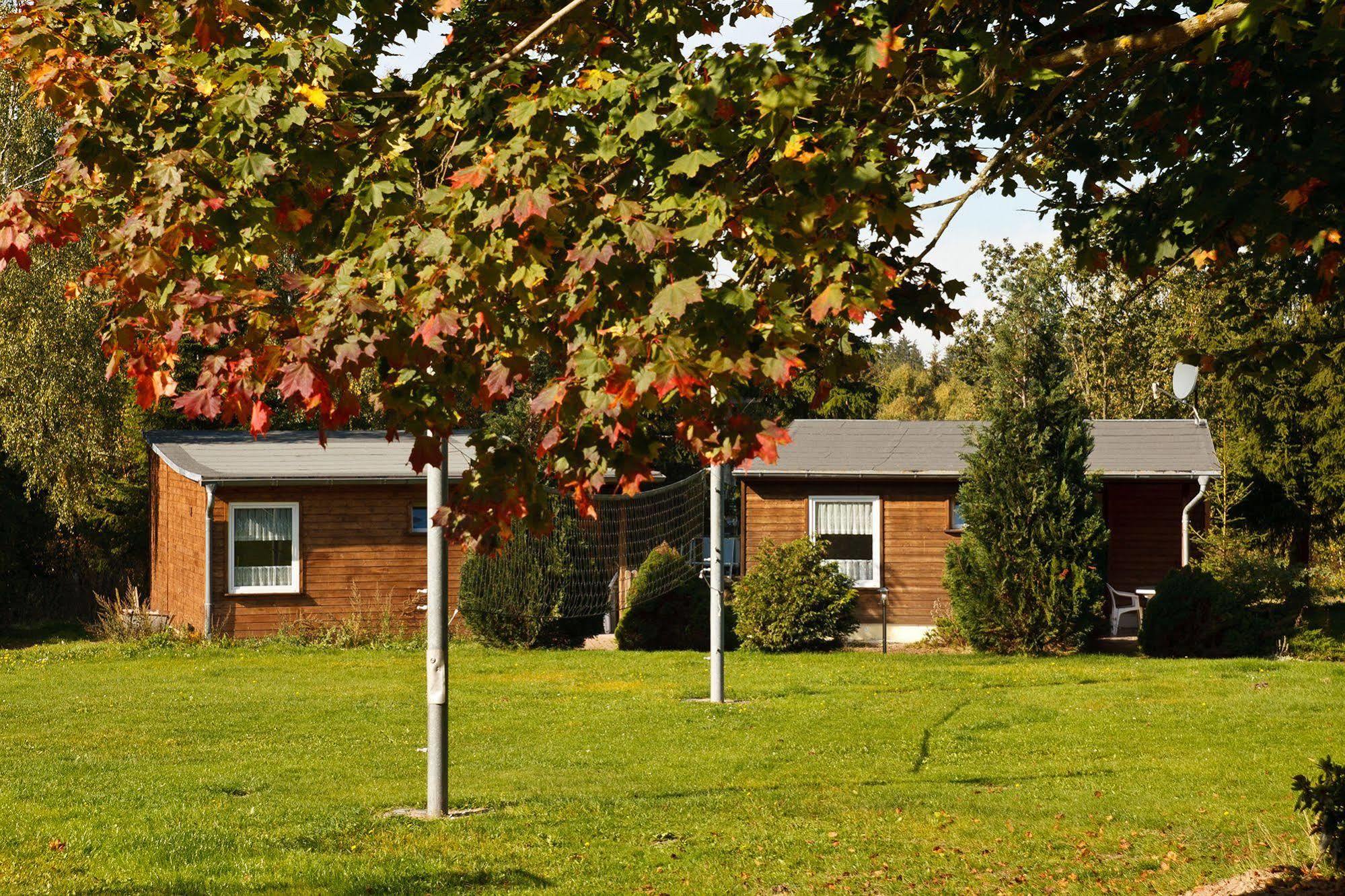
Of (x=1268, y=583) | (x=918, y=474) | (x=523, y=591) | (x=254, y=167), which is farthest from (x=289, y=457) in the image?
(x=254, y=167)

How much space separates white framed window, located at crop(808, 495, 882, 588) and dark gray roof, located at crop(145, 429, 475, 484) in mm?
6003

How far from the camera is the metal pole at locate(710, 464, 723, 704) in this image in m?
14.3

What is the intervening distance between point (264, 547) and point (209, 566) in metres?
0.97

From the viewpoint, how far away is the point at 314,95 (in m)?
4.97

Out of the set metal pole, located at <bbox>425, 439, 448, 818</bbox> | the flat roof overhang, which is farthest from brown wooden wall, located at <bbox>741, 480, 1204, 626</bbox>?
metal pole, located at <bbox>425, 439, 448, 818</bbox>

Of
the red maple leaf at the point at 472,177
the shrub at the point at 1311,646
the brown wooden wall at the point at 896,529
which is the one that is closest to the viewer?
the red maple leaf at the point at 472,177

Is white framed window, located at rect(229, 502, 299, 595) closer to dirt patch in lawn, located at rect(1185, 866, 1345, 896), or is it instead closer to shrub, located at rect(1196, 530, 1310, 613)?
shrub, located at rect(1196, 530, 1310, 613)

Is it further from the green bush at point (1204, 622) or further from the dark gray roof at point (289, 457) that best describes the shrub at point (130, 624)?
the green bush at point (1204, 622)

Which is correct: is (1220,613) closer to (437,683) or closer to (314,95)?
(437,683)

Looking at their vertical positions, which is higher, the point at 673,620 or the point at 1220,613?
the point at 1220,613

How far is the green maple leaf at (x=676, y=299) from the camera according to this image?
3.92 metres

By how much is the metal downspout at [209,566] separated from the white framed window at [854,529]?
9.78 meters

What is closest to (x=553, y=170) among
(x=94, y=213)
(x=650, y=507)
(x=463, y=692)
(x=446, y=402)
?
(x=446, y=402)

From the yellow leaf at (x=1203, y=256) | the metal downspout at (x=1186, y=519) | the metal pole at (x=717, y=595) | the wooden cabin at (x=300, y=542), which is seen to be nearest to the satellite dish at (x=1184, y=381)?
the metal pole at (x=717, y=595)
